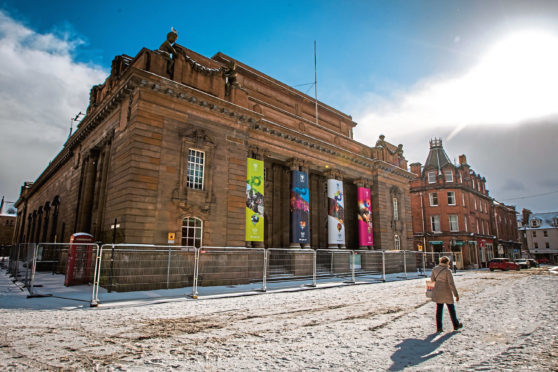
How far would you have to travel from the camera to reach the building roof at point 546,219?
77700 millimetres

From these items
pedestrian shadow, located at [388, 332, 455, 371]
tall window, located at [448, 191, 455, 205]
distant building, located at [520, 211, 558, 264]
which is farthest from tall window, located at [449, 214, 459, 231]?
distant building, located at [520, 211, 558, 264]

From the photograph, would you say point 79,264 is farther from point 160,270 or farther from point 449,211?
point 449,211

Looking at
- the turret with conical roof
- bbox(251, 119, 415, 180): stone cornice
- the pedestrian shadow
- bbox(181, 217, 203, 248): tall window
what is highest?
the turret with conical roof

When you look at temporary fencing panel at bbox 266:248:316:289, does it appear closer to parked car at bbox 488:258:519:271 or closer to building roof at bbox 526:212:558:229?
parked car at bbox 488:258:519:271

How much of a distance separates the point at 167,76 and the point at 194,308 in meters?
12.4

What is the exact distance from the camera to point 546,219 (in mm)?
80625

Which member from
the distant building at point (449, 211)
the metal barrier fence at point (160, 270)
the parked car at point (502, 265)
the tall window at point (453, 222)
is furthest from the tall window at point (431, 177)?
the metal barrier fence at point (160, 270)

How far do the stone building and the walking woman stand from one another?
12.1 meters

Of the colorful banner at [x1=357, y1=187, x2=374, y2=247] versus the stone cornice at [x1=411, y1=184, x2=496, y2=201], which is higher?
the stone cornice at [x1=411, y1=184, x2=496, y2=201]

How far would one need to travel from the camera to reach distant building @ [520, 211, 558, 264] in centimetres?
7588

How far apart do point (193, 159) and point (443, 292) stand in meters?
13.8

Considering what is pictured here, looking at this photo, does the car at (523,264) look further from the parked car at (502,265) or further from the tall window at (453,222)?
the tall window at (453,222)

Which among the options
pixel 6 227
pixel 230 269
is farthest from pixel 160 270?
pixel 6 227

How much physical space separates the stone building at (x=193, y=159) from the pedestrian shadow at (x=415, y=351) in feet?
40.6
